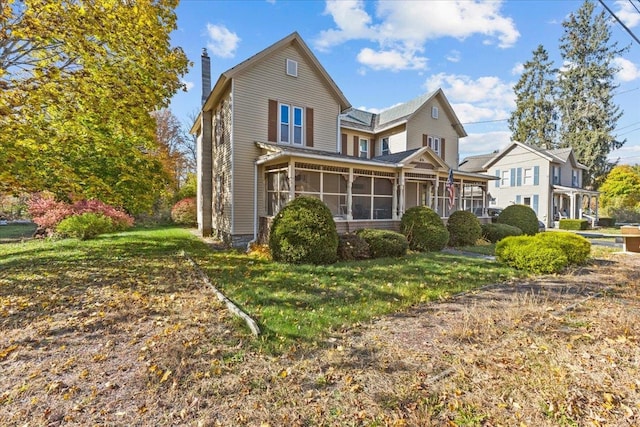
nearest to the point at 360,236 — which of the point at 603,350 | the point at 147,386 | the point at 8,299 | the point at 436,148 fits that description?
the point at 603,350

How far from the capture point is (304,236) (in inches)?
349

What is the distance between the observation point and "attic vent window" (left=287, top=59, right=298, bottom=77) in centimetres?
1338

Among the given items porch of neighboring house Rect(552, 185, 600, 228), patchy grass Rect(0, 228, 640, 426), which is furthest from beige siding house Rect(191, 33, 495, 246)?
porch of neighboring house Rect(552, 185, 600, 228)

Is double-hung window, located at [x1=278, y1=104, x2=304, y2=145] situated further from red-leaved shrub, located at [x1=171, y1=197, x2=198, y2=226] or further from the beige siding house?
red-leaved shrub, located at [x1=171, y1=197, x2=198, y2=226]

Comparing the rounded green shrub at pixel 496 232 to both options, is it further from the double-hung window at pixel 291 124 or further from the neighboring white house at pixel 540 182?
the neighboring white house at pixel 540 182

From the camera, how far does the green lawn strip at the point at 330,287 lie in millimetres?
4820

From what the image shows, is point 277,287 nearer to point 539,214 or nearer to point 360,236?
point 360,236

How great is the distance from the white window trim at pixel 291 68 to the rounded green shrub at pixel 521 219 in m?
13.6

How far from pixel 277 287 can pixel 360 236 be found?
466 cm

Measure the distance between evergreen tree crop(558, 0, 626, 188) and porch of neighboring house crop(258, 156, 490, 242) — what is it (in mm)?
27802

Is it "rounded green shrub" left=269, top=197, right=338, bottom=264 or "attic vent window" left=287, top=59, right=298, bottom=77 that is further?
"attic vent window" left=287, top=59, right=298, bottom=77

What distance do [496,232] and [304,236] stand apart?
1093 cm

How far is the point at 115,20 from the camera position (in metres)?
7.99

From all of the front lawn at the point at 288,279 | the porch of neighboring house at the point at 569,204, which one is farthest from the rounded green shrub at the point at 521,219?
the porch of neighboring house at the point at 569,204
